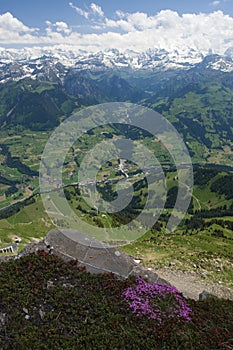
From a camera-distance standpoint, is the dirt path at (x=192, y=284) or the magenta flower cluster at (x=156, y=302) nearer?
the magenta flower cluster at (x=156, y=302)

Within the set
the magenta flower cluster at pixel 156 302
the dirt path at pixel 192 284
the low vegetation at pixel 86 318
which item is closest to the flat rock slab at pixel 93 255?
the low vegetation at pixel 86 318

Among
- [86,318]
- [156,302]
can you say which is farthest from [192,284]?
[86,318]

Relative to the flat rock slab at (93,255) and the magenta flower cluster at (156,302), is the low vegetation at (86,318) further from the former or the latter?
the flat rock slab at (93,255)

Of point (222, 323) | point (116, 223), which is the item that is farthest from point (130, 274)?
point (116, 223)

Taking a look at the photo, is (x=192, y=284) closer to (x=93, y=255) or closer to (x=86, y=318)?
(x=93, y=255)

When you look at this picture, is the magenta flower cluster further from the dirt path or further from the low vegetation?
the dirt path

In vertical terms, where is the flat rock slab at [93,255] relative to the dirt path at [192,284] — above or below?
above

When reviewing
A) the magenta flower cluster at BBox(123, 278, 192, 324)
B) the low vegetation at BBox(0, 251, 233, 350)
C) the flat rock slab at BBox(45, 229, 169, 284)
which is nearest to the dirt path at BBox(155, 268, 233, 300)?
the flat rock slab at BBox(45, 229, 169, 284)
